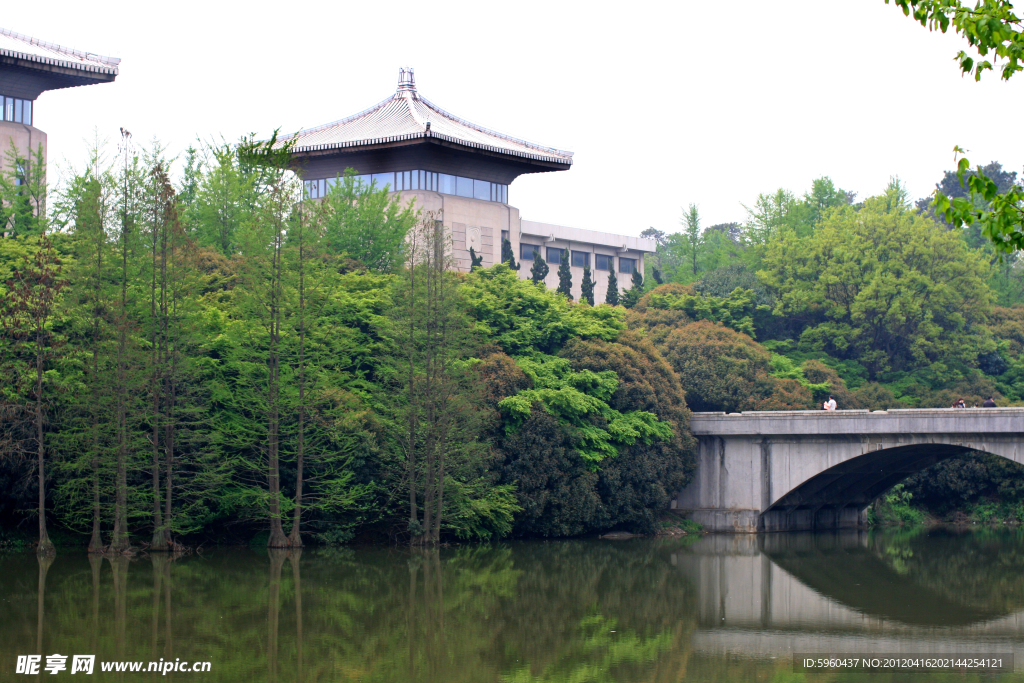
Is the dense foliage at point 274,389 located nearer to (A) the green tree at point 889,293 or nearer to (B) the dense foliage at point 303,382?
(B) the dense foliage at point 303,382

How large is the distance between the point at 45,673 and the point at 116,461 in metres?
14.0

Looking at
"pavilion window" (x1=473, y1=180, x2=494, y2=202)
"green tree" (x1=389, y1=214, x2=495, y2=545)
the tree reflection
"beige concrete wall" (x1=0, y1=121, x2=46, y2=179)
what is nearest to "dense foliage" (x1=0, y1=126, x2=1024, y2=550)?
"green tree" (x1=389, y1=214, x2=495, y2=545)

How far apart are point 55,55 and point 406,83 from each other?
14.3 meters

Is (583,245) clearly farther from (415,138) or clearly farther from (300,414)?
(300,414)

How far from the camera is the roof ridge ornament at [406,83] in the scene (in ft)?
157

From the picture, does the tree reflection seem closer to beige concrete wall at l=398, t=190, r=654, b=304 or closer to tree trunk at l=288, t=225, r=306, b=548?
tree trunk at l=288, t=225, r=306, b=548

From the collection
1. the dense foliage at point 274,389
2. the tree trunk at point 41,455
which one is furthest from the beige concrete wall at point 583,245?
the tree trunk at point 41,455

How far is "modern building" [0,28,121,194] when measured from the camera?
1590 inches

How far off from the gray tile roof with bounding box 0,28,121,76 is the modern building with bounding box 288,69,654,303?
24.9 ft

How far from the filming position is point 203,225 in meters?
34.8

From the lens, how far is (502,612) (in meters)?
19.4

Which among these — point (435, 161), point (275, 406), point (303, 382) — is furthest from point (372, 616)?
point (435, 161)

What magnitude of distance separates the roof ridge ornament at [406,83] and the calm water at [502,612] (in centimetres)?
2443

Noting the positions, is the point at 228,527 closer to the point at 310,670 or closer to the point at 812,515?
the point at 310,670
